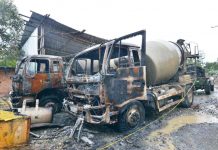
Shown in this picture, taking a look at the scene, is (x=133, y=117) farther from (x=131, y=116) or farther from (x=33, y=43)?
(x=33, y=43)

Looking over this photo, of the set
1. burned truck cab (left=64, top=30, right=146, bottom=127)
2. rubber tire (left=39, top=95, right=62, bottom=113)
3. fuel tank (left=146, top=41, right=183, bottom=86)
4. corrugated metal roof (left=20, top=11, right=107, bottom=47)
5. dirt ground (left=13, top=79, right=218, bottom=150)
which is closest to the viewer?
dirt ground (left=13, top=79, right=218, bottom=150)

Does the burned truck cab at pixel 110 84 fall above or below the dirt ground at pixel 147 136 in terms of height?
above

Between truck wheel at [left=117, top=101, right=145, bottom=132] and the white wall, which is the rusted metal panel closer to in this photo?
truck wheel at [left=117, top=101, right=145, bottom=132]

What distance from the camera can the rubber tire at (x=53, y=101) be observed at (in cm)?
802

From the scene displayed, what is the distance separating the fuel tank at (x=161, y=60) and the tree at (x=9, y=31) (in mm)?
12653

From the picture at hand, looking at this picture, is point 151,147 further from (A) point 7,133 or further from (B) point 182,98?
(B) point 182,98

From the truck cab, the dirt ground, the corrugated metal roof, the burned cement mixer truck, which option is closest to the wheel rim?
the burned cement mixer truck

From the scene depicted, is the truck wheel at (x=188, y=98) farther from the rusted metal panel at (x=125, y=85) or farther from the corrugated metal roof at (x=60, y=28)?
the corrugated metal roof at (x=60, y=28)

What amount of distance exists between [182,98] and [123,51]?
13.7 feet

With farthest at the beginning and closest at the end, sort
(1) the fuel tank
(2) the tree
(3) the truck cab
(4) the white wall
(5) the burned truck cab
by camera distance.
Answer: (2) the tree
(4) the white wall
(3) the truck cab
(1) the fuel tank
(5) the burned truck cab

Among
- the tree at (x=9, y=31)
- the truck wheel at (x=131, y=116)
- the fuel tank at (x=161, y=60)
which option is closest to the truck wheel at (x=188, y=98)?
the fuel tank at (x=161, y=60)

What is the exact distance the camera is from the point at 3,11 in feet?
52.8

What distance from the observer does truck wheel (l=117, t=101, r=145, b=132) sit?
5.85 m

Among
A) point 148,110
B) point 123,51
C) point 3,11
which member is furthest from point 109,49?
point 3,11
